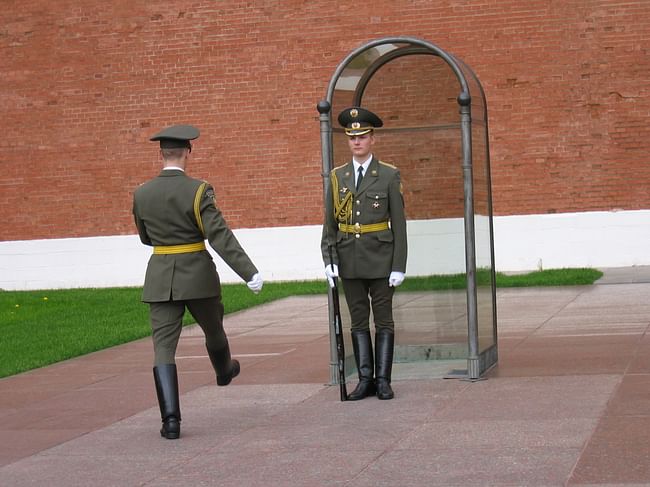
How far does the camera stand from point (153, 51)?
2028 cm

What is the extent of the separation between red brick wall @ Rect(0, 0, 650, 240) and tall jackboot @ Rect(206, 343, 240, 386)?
11.3m

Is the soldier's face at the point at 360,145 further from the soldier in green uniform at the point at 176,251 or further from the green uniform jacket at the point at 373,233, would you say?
the soldier in green uniform at the point at 176,251

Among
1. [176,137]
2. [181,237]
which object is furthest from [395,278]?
[176,137]

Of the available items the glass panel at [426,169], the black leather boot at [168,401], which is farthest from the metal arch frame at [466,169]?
the black leather boot at [168,401]

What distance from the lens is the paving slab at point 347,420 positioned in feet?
19.5

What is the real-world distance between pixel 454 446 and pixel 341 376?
1.82 metres

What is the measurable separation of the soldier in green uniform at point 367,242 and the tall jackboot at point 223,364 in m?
0.81

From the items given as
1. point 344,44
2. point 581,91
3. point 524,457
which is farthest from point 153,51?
point 524,457

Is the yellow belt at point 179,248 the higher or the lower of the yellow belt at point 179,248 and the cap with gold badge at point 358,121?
the lower

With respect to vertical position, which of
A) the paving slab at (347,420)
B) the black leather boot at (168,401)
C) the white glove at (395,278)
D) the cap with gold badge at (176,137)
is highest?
the cap with gold badge at (176,137)

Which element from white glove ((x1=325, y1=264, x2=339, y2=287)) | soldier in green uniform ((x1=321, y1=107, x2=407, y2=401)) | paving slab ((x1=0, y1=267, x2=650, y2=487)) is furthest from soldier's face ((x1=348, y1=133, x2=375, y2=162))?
paving slab ((x1=0, y1=267, x2=650, y2=487))

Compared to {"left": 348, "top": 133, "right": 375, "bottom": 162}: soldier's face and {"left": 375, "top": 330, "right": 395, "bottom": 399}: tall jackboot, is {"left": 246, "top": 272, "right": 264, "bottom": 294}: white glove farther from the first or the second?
{"left": 348, "top": 133, "right": 375, "bottom": 162}: soldier's face

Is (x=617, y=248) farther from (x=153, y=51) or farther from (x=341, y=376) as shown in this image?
(x=341, y=376)

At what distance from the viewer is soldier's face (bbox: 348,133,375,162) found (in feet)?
27.0
